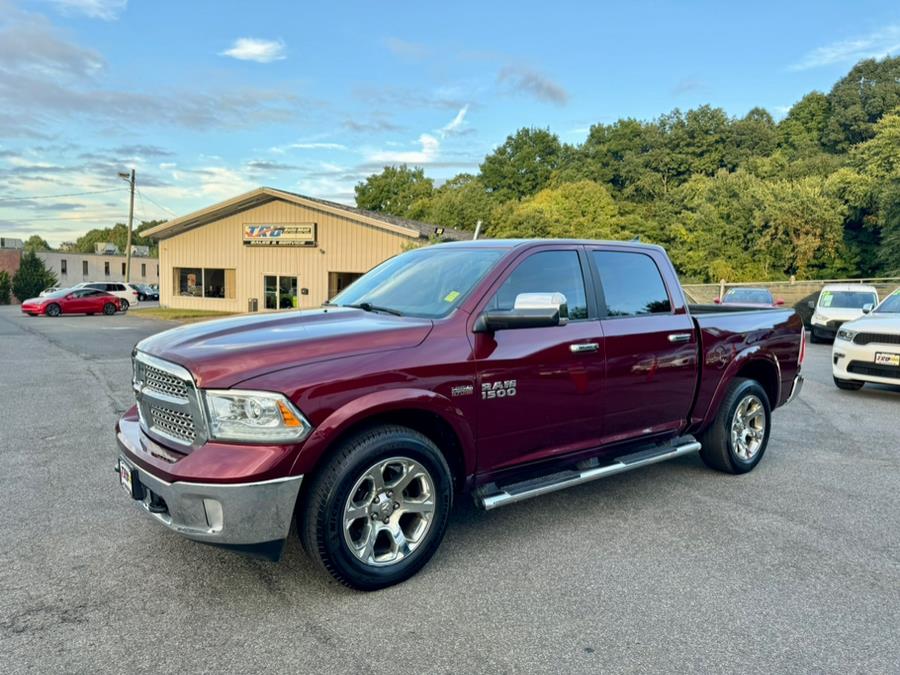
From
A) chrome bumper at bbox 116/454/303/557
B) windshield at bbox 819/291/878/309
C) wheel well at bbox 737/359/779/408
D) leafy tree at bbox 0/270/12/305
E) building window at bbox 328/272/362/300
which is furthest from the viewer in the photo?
leafy tree at bbox 0/270/12/305

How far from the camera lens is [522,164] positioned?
254 feet

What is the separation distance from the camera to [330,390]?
3.05m

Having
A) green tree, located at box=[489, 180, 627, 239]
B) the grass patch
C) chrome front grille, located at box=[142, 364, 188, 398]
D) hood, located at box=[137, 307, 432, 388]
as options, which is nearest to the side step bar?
hood, located at box=[137, 307, 432, 388]

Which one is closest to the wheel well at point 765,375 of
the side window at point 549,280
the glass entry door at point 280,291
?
the side window at point 549,280

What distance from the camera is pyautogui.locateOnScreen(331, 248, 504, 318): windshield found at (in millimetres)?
3883

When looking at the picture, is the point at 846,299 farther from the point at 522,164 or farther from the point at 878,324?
the point at 522,164

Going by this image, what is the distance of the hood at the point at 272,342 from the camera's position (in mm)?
2986

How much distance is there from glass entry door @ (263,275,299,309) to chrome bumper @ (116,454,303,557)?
94.7 ft

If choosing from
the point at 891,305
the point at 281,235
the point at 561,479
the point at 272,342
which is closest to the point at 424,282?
the point at 272,342

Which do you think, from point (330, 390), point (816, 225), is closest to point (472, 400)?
point (330, 390)

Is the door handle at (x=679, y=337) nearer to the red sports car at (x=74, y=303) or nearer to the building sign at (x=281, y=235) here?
the building sign at (x=281, y=235)

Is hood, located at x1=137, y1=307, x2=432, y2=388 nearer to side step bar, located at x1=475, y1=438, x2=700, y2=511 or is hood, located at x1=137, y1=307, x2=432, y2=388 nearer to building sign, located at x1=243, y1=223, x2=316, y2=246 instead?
side step bar, located at x1=475, y1=438, x2=700, y2=511

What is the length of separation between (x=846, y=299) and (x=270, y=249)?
24.9 meters

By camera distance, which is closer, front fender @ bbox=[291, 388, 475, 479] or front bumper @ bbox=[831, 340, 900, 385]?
front fender @ bbox=[291, 388, 475, 479]
